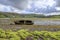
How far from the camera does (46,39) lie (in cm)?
2656

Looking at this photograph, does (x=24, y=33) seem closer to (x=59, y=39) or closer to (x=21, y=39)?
(x=21, y=39)

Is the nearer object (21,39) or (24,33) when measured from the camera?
(21,39)

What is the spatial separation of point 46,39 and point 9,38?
14.1ft

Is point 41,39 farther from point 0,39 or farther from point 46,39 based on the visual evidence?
point 0,39

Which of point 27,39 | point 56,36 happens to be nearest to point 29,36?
point 27,39

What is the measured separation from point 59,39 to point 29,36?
3.53 m

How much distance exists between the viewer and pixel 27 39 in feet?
85.1

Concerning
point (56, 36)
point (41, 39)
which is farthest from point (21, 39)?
point (56, 36)

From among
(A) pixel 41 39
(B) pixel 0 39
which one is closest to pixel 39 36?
(A) pixel 41 39

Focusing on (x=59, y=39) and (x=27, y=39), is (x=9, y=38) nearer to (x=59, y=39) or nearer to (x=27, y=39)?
(x=27, y=39)

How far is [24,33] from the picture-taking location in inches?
1110

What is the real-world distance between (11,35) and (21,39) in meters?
1.26

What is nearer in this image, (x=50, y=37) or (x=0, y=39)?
(x=0, y=39)

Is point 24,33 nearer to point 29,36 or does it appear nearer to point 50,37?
point 29,36
